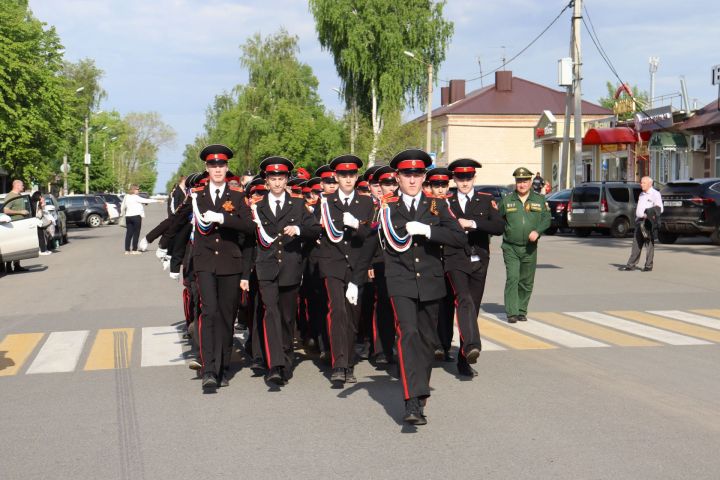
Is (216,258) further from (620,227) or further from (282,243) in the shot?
(620,227)

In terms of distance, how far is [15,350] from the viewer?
33.9ft

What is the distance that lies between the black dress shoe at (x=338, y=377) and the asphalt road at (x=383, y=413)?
3.5 inches

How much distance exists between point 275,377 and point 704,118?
35.0 metres

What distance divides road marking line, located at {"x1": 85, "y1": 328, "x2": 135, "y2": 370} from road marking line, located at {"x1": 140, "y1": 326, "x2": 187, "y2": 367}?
160 mm

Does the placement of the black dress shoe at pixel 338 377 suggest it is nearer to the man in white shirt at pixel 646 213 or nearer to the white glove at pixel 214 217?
the white glove at pixel 214 217

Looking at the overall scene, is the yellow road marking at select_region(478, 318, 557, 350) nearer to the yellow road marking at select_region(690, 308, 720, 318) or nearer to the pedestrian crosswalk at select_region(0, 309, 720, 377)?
the pedestrian crosswalk at select_region(0, 309, 720, 377)

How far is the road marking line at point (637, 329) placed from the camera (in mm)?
10344

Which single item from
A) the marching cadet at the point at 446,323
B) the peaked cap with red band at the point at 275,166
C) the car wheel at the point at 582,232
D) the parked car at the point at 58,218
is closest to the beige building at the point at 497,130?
the car wheel at the point at 582,232

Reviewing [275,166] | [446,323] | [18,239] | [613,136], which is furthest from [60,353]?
[613,136]

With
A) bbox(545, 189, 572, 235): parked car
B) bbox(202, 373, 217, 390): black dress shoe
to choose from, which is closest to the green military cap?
bbox(202, 373, 217, 390): black dress shoe

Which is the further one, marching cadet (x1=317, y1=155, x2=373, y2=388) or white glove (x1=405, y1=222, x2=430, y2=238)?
marching cadet (x1=317, y1=155, x2=373, y2=388)

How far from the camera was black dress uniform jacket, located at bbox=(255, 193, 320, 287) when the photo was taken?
8242 millimetres

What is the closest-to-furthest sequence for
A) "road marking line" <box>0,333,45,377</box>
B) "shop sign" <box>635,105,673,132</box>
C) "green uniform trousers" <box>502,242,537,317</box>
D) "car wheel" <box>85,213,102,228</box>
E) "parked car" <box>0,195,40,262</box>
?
1. "road marking line" <box>0,333,45,377</box>
2. "green uniform trousers" <box>502,242,537,317</box>
3. "parked car" <box>0,195,40,262</box>
4. "shop sign" <box>635,105,673,132</box>
5. "car wheel" <box>85,213,102,228</box>

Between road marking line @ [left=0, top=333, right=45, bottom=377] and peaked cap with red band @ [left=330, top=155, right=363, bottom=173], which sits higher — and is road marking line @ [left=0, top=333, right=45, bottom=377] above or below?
below
